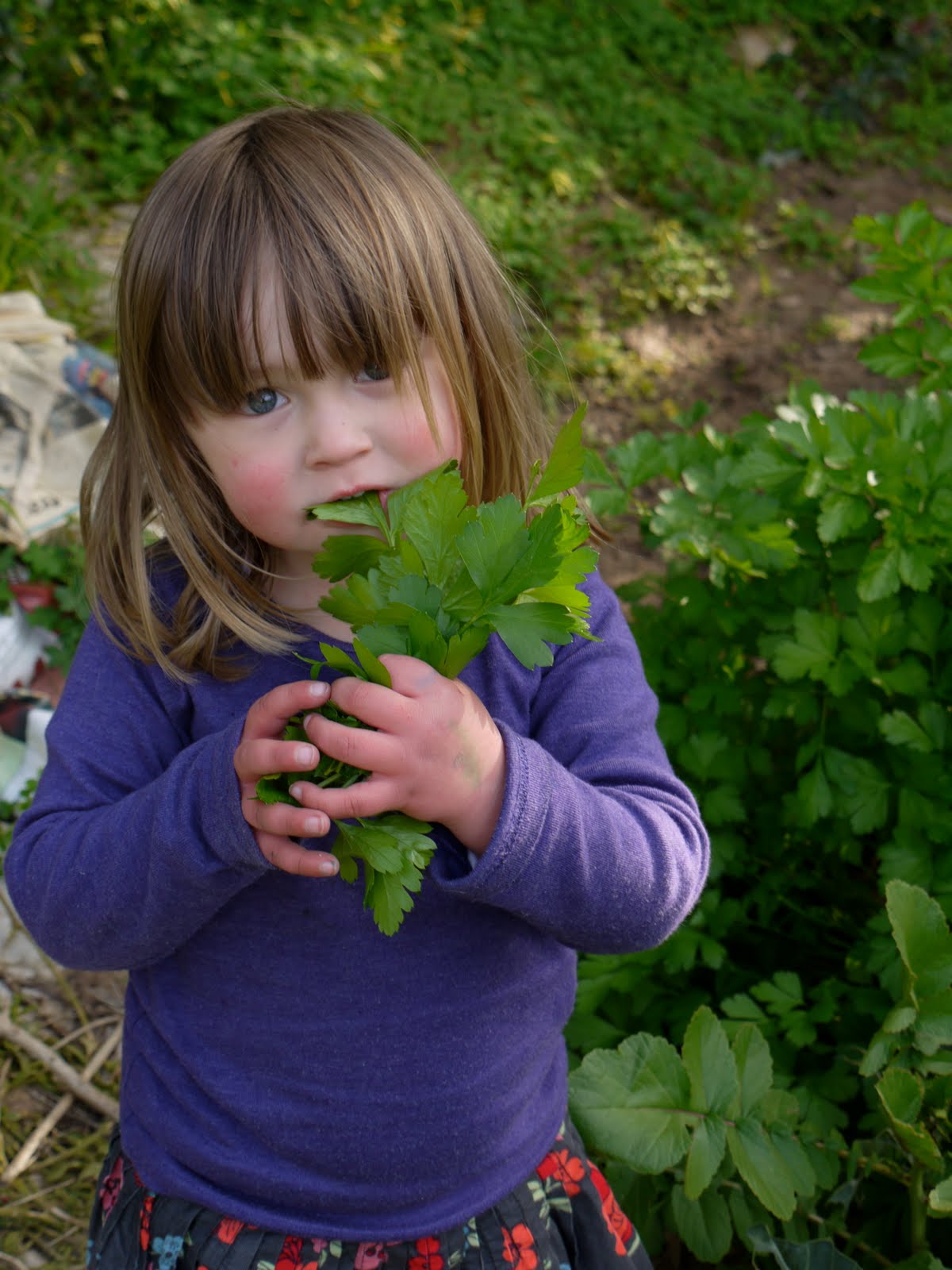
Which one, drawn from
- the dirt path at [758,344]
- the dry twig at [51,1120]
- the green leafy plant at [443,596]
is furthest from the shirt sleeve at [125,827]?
the dirt path at [758,344]

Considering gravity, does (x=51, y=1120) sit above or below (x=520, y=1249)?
below

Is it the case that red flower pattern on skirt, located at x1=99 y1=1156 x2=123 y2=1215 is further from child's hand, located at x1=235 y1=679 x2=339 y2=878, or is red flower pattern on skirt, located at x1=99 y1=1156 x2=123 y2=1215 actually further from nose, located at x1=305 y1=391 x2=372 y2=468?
nose, located at x1=305 y1=391 x2=372 y2=468

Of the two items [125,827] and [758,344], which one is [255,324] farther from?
[758,344]

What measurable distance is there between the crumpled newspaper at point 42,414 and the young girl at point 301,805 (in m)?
1.69

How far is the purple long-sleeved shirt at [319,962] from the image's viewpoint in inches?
50.6

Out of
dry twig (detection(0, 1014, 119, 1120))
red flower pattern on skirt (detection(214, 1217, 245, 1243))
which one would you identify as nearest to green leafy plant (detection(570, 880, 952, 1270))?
red flower pattern on skirt (detection(214, 1217, 245, 1243))

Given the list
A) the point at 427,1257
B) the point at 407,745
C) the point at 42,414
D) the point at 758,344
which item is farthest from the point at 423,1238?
the point at 758,344

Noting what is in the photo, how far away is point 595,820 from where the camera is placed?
1197 mm

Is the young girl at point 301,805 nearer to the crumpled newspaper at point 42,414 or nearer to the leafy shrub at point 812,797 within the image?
the leafy shrub at point 812,797

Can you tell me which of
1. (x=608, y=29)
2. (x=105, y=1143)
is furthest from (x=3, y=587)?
(x=608, y=29)

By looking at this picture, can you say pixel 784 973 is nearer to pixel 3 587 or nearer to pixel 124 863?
pixel 124 863

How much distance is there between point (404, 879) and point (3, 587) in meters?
2.28

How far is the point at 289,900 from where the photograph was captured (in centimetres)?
136

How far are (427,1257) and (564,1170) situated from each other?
8.3 inches
